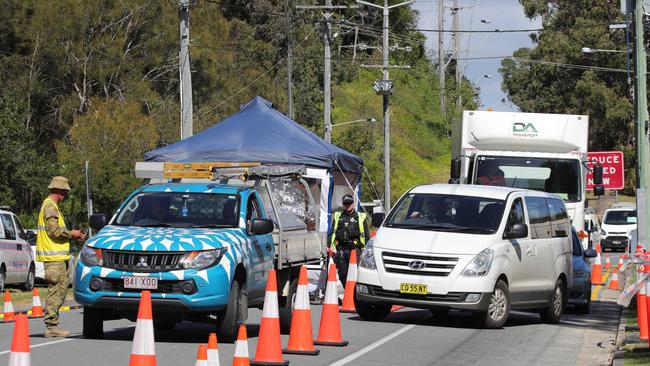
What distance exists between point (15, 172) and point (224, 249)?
29.3 metres

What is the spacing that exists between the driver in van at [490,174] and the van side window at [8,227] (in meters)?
10.2

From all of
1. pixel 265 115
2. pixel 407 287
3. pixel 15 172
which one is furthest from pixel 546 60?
pixel 407 287

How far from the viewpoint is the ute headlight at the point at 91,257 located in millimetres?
14023

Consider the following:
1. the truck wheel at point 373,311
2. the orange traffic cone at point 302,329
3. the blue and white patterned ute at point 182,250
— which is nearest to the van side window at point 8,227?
the truck wheel at point 373,311

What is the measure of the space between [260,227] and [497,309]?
427cm

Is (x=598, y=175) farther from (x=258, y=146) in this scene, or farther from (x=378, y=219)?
(x=378, y=219)

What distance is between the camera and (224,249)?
46.1ft

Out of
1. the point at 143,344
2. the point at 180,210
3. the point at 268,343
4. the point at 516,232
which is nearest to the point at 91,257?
the point at 180,210

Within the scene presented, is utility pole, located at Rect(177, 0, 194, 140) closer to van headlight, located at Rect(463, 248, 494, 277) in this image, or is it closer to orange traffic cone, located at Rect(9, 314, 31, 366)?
van headlight, located at Rect(463, 248, 494, 277)

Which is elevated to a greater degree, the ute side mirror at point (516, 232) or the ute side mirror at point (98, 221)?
the ute side mirror at point (98, 221)

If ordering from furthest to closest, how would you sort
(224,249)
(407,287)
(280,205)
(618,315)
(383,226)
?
1. (618,315)
2. (280,205)
3. (383,226)
4. (407,287)
5. (224,249)

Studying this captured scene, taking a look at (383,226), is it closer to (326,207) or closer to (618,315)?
(618,315)

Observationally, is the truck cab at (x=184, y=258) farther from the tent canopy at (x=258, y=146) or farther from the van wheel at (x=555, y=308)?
the tent canopy at (x=258, y=146)

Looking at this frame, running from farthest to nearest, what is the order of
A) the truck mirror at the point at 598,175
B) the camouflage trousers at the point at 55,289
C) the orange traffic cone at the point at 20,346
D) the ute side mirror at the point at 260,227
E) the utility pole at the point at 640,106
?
the utility pole at the point at 640,106 → the truck mirror at the point at 598,175 → the camouflage trousers at the point at 55,289 → the ute side mirror at the point at 260,227 → the orange traffic cone at the point at 20,346
